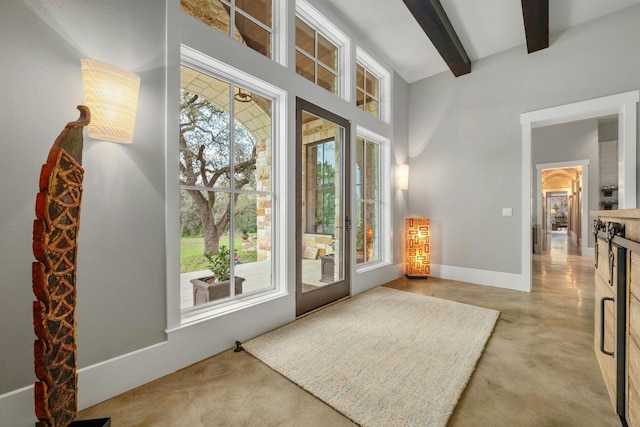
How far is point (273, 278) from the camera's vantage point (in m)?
2.56

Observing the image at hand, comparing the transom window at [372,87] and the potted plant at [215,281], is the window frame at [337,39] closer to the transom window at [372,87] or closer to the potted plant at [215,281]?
the transom window at [372,87]

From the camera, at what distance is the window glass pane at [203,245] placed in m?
2.00

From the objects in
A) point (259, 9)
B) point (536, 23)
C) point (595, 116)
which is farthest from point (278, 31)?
point (595, 116)

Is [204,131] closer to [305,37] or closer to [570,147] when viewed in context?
[305,37]

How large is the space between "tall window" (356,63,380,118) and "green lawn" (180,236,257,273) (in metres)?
2.58

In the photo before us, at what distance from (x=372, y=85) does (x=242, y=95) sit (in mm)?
2353

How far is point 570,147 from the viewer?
650 centimetres

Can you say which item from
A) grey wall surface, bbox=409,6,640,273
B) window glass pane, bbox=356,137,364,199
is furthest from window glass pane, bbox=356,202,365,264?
grey wall surface, bbox=409,6,640,273

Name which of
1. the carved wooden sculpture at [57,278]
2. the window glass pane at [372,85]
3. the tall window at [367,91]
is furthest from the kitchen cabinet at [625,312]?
the window glass pane at [372,85]

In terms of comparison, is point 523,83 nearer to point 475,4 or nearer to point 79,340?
point 475,4

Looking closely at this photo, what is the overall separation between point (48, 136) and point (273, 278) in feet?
5.94

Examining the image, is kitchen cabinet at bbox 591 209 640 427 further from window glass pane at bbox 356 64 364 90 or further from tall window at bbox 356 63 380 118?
window glass pane at bbox 356 64 364 90

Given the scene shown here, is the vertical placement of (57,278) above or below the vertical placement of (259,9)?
below

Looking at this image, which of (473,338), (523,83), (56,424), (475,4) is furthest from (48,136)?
(523,83)
